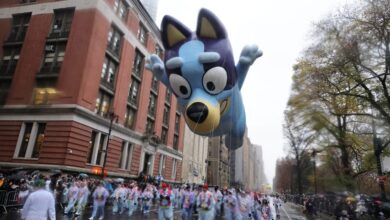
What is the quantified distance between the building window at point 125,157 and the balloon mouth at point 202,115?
79.2ft

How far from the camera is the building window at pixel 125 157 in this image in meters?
29.1

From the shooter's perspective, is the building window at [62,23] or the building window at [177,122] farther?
the building window at [177,122]

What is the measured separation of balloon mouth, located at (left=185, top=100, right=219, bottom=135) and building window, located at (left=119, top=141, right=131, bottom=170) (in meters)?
24.1

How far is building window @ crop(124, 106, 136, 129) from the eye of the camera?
3069 centimetres

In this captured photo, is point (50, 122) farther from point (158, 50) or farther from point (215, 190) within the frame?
point (158, 50)

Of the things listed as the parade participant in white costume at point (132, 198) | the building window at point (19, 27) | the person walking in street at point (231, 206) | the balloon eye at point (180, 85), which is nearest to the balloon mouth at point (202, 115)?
the balloon eye at point (180, 85)

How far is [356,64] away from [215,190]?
9.81 m

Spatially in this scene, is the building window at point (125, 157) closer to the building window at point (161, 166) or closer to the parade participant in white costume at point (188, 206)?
the building window at point (161, 166)

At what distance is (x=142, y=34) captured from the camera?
114ft

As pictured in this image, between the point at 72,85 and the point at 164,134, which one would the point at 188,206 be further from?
the point at 164,134

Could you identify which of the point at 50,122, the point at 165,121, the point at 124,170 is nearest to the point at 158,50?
the point at 165,121

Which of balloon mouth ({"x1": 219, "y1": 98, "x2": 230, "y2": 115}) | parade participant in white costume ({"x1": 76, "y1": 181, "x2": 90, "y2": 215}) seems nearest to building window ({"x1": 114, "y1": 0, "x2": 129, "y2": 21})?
parade participant in white costume ({"x1": 76, "y1": 181, "x2": 90, "y2": 215})

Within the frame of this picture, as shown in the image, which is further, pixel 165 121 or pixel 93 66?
pixel 165 121

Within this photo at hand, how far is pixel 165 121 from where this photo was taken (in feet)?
137
